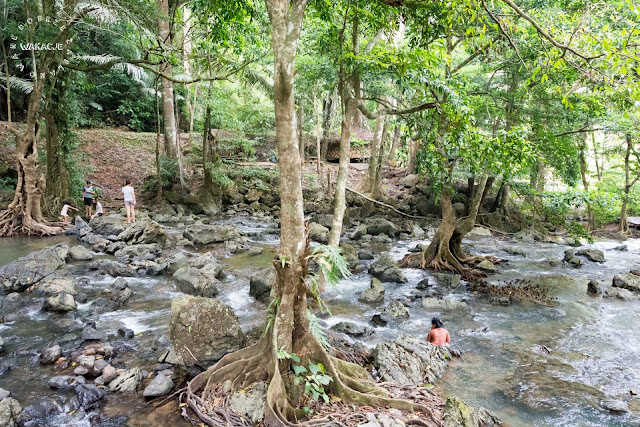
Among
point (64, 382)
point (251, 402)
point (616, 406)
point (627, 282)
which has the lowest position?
point (616, 406)

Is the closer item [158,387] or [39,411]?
[39,411]

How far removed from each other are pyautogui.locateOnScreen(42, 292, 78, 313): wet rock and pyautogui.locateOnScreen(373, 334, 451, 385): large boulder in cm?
640

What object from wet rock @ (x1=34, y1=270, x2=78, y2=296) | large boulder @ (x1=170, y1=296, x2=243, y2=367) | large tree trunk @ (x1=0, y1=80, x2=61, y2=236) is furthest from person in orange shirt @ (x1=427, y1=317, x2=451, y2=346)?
large tree trunk @ (x1=0, y1=80, x2=61, y2=236)

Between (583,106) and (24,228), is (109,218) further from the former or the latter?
(583,106)

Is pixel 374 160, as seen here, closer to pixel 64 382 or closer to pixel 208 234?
pixel 208 234

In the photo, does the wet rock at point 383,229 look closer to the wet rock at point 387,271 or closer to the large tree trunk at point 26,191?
the wet rock at point 387,271

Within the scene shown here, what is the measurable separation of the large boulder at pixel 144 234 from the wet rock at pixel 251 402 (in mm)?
10544

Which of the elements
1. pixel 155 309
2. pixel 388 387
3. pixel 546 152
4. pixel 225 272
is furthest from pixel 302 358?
pixel 546 152

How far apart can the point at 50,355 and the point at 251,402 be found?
148 inches

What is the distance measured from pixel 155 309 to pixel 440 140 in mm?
7144

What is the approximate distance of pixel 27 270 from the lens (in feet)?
Answer: 32.3

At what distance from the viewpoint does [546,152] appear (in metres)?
12.3

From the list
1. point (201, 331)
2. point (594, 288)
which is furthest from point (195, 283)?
point (594, 288)

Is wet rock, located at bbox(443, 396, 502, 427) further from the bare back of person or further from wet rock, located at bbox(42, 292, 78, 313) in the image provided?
wet rock, located at bbox(42, 292, 78, 313)
